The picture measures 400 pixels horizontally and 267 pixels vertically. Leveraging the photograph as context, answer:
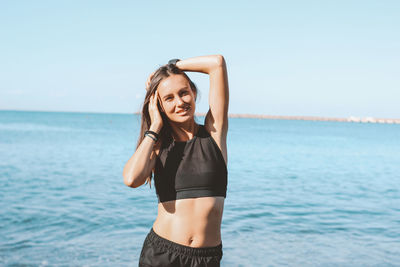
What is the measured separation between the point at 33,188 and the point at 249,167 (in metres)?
13.4

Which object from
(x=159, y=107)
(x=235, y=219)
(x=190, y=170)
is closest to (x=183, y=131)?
(x=159, y=107)

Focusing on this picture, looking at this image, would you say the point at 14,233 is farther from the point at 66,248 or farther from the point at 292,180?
the point at 292,180

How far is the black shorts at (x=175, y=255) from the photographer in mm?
2854

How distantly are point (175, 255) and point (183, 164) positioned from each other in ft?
2.06

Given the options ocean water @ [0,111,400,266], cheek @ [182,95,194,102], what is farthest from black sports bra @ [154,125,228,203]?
ocean water @ [0,111,400,266]

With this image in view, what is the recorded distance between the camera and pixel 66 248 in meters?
9.01

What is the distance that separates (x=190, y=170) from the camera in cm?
288

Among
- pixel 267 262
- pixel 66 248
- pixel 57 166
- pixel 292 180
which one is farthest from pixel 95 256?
pixel 57 166

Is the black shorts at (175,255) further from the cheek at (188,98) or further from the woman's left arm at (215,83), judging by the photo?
the cheek at (188,98)

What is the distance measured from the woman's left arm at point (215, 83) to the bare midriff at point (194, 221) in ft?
1.79

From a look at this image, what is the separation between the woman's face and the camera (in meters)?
2.96

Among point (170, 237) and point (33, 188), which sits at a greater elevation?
point (170, 237)

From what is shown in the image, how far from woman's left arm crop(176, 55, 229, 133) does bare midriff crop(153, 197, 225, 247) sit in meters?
0.55

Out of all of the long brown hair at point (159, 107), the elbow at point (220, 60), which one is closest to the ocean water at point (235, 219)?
the long brown hair at point (159, 107)
